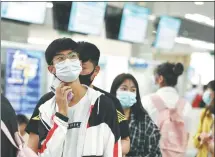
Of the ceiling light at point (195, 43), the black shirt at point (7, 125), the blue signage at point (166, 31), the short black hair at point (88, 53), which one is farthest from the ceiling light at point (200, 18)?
the black shirt at point (7, 125)

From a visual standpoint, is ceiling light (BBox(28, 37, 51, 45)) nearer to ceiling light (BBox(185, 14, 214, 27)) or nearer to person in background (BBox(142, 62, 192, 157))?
person in background (BBox(142, 62, 192, 157))

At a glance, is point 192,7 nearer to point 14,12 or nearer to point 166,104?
point 14,12

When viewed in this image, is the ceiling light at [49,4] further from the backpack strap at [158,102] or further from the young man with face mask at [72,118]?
the young man with face mask at [72,118]

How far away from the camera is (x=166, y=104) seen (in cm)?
347

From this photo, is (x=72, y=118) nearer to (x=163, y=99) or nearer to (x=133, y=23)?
(x=163, y=99)

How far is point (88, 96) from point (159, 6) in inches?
186

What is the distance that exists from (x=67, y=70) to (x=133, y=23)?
15.4 ft

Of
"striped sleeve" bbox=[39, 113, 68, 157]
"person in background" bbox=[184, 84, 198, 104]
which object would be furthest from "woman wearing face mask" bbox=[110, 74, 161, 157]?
"person in background" bbox=[184, 84, 198, 104]

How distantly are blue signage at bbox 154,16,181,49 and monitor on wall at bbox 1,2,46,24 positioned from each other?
2.20 m

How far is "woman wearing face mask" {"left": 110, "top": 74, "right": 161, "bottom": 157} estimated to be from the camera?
2.82m

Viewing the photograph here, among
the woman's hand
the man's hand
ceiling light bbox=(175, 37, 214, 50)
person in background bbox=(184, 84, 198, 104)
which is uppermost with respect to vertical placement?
ceiling light bbox=(175, 37, 214, 50)

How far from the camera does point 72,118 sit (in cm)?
197

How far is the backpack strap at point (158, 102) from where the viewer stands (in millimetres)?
3449

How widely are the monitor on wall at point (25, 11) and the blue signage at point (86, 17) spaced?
40 cm
